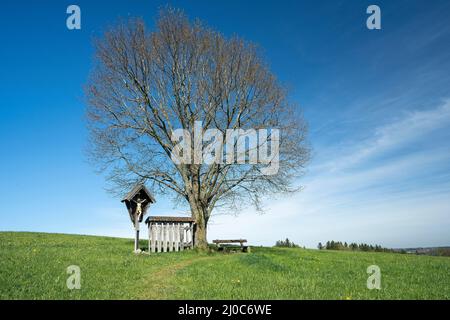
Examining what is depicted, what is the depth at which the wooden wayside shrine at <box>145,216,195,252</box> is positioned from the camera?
21031mm

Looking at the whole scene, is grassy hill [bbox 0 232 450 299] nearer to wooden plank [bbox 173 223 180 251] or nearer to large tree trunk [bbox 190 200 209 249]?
large tree trunk [bbox 190 200 209 249]

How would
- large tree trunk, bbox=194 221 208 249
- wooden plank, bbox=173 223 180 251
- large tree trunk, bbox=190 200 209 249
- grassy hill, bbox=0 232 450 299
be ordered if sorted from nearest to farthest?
grassy hill, bbox=0 232 450 299, large tree trunk, bbox=194 221 208 249, large tree trunk, bbox=190 200 209 249, wooden plank, bbox=173 223 180 251

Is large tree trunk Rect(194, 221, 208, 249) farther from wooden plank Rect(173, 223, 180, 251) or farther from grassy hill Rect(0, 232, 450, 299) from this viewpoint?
grassy hill Rect(0, 232, 450, 299)

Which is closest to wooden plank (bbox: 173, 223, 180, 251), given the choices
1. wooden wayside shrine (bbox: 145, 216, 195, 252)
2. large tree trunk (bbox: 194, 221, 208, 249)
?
wooden wayside shrine (bbox: 145, 216, 195, 252)

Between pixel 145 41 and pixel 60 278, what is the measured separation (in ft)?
51.2

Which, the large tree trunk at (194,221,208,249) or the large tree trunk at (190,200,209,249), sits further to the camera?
the large tree trunk at (190,200,209,249)

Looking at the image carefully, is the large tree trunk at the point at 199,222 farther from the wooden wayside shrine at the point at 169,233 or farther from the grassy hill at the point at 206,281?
the grassy hill at the point at 206,281

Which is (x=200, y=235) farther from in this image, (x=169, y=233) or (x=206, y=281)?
(x=206, y=281)

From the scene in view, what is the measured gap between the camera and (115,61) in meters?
21.6

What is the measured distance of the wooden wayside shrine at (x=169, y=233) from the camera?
69.0ft

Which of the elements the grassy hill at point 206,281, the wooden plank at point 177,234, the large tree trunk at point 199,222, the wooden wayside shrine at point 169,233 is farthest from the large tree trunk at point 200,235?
the grassy hill at point 206,281

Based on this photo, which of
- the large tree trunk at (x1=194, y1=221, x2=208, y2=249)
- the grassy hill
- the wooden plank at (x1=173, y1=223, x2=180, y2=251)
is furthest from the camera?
the wooden plank at (x1=173, y1=223, x2=180, y2=251)

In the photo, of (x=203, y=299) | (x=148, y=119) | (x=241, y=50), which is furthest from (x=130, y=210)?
(x=203, y=299)

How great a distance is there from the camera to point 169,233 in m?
21.5
